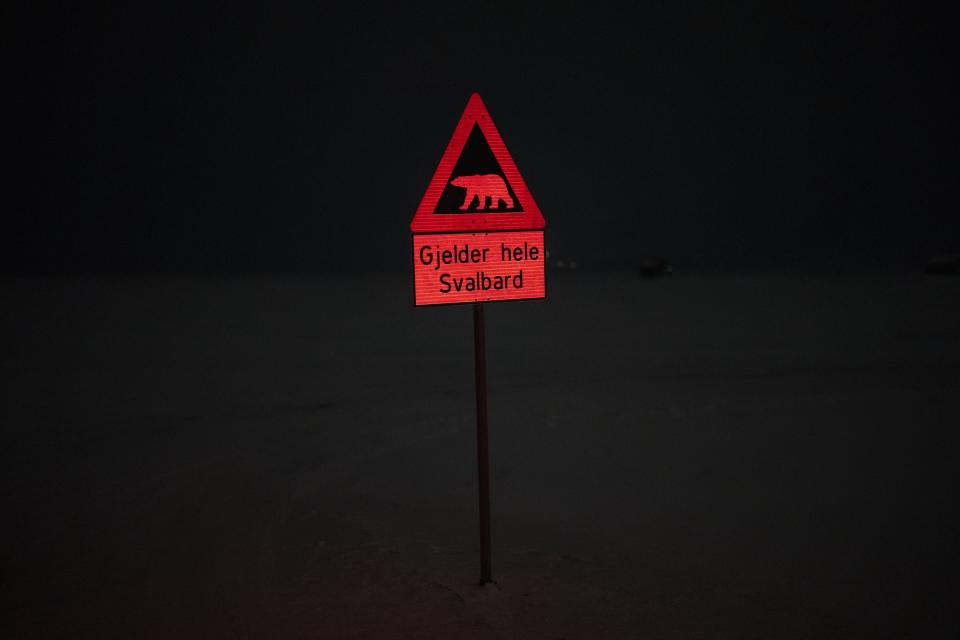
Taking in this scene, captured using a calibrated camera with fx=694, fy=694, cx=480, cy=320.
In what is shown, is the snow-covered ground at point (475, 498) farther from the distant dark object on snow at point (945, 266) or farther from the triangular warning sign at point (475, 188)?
the distant dark object on snow at point (945, 266)

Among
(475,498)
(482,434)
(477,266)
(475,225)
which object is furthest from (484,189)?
(475,498)

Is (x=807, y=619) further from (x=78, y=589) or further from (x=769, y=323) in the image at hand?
(x=769, y=323)

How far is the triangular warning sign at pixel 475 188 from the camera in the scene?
361cm

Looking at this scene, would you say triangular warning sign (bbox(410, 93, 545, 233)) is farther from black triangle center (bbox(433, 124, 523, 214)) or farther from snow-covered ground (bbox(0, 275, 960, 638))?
snow-covered ground (bbox(0, 275, 960, 638))

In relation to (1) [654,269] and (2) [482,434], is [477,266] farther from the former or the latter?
(1) [654,269]

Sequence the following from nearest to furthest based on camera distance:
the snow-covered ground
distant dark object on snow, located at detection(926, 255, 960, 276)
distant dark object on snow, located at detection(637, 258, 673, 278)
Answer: the snow-covered ground
distant dark object on snow, located at detection(926, 255, 960, 276)
distant dark object on snow, located at detection(637, 258, 673, 278)

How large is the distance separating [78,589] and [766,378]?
30.4 feet

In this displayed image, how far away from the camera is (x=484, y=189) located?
Answer: 3.70 metres

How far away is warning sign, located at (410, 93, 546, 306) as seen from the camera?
3621 mm

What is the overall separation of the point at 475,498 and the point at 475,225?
2.67 metres

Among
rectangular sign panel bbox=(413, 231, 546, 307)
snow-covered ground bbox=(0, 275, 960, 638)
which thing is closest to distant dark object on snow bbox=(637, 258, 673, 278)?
snow-covered ground bbox=(0, 275, 960, 638)

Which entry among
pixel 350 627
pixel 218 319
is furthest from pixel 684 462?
pixel 218 319

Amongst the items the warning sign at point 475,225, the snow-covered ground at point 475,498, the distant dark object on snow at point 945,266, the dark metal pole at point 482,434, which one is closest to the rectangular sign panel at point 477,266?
the warning sign at point 475,225

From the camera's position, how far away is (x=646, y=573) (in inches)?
163
